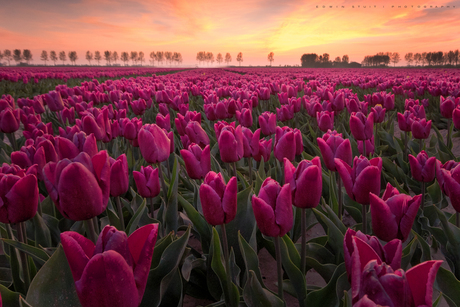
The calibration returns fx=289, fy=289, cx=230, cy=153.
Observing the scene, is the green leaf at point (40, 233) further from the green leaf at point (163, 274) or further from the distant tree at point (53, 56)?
the distant tree at point (53, 56)

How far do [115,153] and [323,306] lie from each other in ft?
9.00

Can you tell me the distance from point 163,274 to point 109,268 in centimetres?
69

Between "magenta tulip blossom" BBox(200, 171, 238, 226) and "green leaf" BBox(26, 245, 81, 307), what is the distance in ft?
1.81

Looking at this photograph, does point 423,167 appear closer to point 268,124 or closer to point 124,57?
point 268,124

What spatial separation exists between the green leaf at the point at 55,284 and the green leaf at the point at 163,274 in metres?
0.31

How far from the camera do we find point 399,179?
3025mm

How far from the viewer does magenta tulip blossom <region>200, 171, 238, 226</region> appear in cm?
120

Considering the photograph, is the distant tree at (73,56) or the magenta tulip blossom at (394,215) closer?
the magenta tulip blossom at (394,215)

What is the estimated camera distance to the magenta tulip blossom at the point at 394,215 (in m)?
1.13

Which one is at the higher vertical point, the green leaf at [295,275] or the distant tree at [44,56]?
the distant tree at [44,56]

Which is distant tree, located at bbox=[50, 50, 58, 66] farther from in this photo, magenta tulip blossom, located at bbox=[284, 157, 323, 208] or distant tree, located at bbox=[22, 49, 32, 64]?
magenta tulip blossom, located at bbox=[284, 157, 323, 208]

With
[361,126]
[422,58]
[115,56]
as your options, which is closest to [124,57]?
[115,56]

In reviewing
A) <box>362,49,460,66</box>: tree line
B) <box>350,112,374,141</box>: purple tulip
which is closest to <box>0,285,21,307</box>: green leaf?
<box>350,112,374,141</box>: purple tulip

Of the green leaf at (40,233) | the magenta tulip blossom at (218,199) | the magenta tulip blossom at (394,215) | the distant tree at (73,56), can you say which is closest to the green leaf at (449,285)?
the magenta tulip blossom at (394,215)
